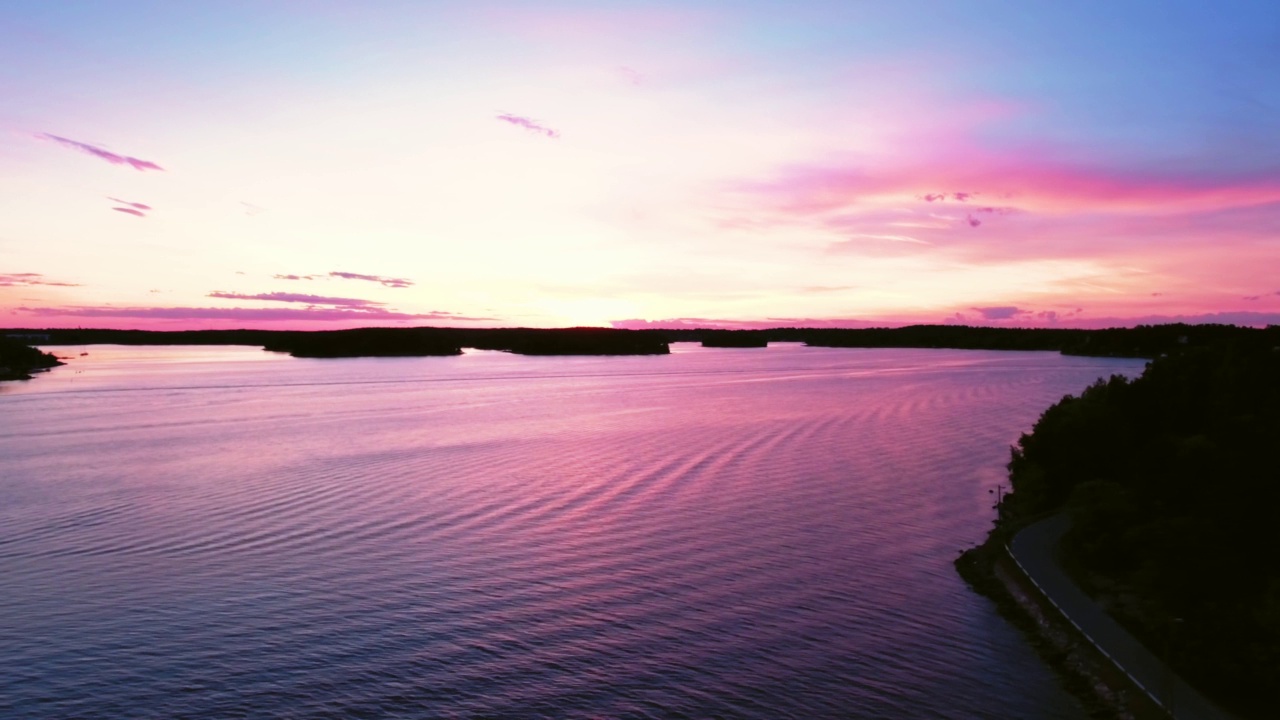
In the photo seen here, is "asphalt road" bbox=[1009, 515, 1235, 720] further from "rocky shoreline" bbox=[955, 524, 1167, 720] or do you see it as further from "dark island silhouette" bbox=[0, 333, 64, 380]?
"dark island silhouette" bbox=[0, 333, 64, 380]

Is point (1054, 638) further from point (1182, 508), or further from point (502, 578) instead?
point (502, 578)

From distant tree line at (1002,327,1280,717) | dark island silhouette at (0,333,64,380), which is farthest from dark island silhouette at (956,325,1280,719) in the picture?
dark island silhouette at (0,333,64,380)

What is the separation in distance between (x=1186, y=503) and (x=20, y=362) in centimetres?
13068

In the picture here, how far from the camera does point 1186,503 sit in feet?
56.7

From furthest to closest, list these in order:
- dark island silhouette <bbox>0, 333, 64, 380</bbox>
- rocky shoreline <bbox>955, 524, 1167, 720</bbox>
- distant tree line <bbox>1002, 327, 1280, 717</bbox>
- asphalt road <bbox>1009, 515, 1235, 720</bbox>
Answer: dark island silhouette <bbox>0, 333, 64, 380</bbox>, rocky shoreline <bbox>955, 524, 1167, 720</bbox>, distant tree line <bbox>1002, 327, 1280, 717</bbox>, asphalt road <bbox>1009, 515, 1235, 720</bbox>

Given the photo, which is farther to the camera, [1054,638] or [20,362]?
[20,362]

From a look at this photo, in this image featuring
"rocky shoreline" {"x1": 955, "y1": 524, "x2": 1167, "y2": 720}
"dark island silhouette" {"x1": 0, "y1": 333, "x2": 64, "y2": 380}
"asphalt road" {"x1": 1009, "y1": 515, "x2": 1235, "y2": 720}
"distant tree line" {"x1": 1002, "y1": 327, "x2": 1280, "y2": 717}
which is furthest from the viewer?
"dark island silhouette" {"x1": 0, "y1": 333, "x2": 64, "y2": 380}

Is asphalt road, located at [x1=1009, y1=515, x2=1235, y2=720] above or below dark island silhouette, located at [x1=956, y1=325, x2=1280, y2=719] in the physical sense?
below

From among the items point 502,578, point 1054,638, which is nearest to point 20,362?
point 502,578

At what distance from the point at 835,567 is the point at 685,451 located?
67.8 ft

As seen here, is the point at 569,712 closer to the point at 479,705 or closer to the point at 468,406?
the point at 479,705

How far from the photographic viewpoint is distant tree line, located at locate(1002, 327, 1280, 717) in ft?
39.1

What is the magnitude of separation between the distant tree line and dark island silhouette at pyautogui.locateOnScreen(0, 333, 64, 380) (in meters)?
113

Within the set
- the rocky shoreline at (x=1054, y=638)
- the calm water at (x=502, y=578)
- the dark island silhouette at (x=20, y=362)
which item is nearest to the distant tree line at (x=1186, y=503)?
the rocky shoreline at (x=1054, y=638)
